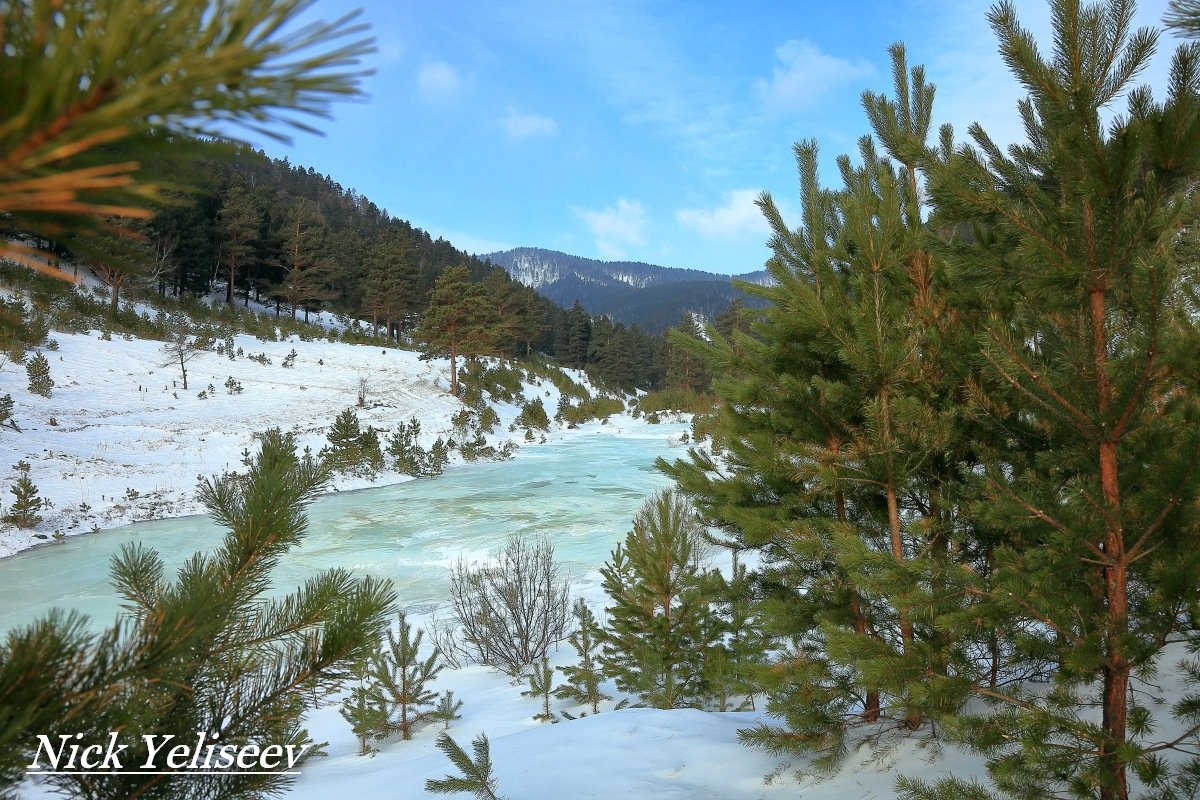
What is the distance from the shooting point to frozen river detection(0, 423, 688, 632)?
926cm

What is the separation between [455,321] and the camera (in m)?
28.4

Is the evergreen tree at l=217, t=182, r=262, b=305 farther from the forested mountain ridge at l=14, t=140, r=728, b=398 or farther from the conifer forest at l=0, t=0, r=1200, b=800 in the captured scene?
the conifer forest at l=0, t=0, r=1200, b=800

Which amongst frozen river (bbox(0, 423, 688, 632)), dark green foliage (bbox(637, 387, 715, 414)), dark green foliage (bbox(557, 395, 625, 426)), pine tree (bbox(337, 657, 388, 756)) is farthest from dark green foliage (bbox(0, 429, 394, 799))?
dark green foliage (bbox(637, 387, 715, 414))

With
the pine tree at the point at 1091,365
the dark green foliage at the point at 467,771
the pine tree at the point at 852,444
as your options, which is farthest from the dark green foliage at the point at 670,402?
the pine tree at the point at 1091,365

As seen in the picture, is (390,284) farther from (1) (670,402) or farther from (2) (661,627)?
(2) (661,627)

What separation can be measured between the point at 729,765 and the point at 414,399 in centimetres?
2385

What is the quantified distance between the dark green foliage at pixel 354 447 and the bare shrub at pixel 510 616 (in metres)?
9.59

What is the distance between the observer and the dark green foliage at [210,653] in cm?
104

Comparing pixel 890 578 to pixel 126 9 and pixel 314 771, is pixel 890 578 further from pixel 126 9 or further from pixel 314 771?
pixel 314 771

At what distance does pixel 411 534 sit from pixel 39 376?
13231mm

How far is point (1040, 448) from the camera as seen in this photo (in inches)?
121

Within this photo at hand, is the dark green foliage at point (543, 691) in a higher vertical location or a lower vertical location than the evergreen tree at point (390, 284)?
lower

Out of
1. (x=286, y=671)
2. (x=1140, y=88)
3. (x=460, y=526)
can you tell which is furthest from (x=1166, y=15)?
(x=460, y=526)

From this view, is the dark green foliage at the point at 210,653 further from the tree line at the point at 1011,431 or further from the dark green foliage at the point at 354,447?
the dark green foliage at the point at 354,447
